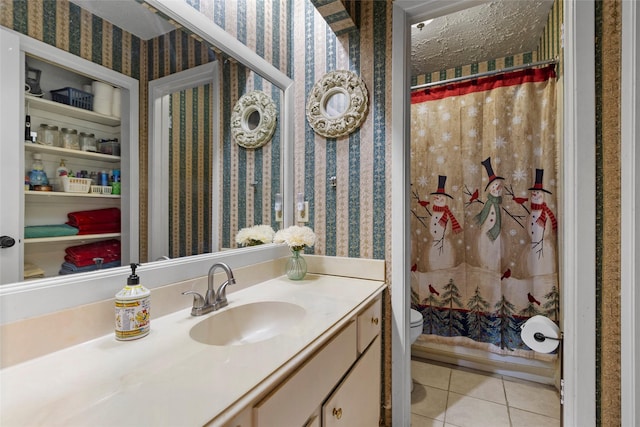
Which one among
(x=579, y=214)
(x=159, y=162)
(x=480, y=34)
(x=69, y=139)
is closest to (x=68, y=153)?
(x=69, y=139)

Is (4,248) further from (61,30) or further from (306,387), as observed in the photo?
(306,387)

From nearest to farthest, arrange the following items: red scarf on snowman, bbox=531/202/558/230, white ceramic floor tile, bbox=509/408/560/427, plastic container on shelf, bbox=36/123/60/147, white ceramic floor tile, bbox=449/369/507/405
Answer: plastic container on shelf, bbox=36/123/60/147
white ceramic floor tile, bbox=509/408/560/427
white ceramic floor tile, bbox=449/369/507/405
red scarf on snowman, bbox=531/202/558/230

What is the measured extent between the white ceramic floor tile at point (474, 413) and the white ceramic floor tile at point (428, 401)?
38mm

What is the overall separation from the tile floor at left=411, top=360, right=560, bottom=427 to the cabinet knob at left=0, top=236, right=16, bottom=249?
185cm

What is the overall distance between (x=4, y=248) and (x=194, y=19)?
0.96m

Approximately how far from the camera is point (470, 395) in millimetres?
1773

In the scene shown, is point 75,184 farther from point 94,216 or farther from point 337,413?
point 337,413

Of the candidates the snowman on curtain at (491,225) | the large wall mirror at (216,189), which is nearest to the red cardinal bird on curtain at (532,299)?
the snowman on curtain at (491,225)

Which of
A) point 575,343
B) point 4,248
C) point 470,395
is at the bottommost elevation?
point 470,395

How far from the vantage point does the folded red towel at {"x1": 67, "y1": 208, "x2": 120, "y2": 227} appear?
0.78m

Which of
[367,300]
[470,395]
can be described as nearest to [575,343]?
[367,300]

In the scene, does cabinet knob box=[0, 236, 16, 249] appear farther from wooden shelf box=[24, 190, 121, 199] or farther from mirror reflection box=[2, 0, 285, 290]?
mirror reflection box=[2, 0, 285, 290]

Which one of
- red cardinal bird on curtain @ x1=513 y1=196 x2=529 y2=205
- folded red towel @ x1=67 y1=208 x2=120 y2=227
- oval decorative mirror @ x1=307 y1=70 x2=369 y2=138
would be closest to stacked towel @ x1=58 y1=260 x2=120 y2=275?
folded red towel @ x1=67 y1=208 x2=120 y2=227

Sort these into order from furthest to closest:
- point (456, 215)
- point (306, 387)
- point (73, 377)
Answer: point (456, 215) → point (306, 387) → point (73, 377)
